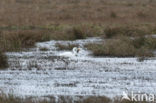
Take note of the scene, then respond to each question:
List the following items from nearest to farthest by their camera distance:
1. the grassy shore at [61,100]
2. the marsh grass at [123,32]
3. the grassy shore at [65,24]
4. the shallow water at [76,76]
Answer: the grassy shore at [61,100] → the shallow water at [76,76] → the grassy shore at [65,24] → the marsh grass at [123,32]

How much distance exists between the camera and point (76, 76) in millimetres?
13820

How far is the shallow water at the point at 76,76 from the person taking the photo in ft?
38.9

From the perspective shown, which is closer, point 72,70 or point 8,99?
point 8,99

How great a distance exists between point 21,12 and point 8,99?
24314 mm

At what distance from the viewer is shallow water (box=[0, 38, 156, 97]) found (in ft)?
38.9

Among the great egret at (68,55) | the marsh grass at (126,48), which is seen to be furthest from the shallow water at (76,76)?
the marsh grass at (126,48)

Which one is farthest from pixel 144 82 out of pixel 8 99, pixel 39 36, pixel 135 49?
pixel 39 36

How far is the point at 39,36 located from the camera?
73.4ft

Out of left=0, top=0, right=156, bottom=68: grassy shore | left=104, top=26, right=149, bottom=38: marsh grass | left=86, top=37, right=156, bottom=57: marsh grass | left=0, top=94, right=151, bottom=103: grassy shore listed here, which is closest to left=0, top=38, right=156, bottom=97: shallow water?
left=86, top=37, right=156, bottom=57: marsh grass

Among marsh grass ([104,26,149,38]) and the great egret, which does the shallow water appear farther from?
marsh grass ([104,26,149,38])

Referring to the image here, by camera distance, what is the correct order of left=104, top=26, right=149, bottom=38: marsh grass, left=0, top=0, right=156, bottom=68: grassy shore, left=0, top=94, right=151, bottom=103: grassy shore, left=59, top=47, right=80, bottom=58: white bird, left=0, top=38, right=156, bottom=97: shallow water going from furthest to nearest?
left=104, top=26, right=149, bottom=38: marsh grass
left=0, top=0, right=156, bottom=68: grassy shore
left=59, top=47, right=80, bottom=58: white bird
left=0, top=38, right=156, bottom=97: shallow water
left=0, top=94, right=151, bottom=103: grassy shore

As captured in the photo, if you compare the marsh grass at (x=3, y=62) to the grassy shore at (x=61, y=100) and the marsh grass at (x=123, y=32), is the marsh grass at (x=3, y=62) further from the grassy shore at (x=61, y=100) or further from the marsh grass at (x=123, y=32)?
the marsh grass at (x=123, y=32)

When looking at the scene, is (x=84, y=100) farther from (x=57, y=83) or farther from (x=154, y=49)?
(x=154, y=49)

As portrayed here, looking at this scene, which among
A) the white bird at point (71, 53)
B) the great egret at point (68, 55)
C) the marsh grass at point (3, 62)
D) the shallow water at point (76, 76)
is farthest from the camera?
the white bird at point (71, 53)
